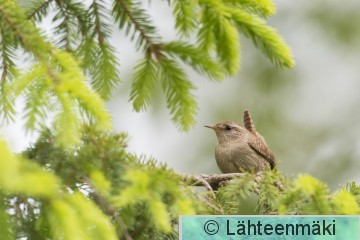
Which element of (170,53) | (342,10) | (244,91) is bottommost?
(170,53)

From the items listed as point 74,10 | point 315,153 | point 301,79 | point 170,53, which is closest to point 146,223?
point 170,53

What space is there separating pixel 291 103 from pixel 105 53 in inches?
254

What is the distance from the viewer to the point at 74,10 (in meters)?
2.82

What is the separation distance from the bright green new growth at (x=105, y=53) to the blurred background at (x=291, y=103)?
5.14 meters

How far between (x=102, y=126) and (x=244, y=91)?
6.87 meters

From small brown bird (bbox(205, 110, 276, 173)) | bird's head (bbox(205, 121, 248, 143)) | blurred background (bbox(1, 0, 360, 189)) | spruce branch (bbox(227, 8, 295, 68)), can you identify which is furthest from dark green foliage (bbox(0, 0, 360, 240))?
blurred background (bbox(1, 0, 360, 189))

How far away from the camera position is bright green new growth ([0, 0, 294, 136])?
2.09 meters

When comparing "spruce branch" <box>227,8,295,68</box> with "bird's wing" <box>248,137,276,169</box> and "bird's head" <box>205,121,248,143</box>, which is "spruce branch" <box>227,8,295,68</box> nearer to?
"bird's wing" <box>248,137,276,169</box>

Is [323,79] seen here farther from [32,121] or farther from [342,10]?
[32,121]

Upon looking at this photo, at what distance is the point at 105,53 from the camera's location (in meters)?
2.84

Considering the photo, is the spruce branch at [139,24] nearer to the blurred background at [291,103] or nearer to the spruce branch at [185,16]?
the spruce branch at [185,16]

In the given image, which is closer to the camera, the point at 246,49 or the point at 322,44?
the point at 246,49

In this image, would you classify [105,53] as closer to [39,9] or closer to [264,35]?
[39,9]

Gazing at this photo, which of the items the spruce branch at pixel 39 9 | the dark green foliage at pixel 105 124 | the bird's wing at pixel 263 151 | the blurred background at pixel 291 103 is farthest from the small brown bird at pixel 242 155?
the blurred background at pixel 291 103
